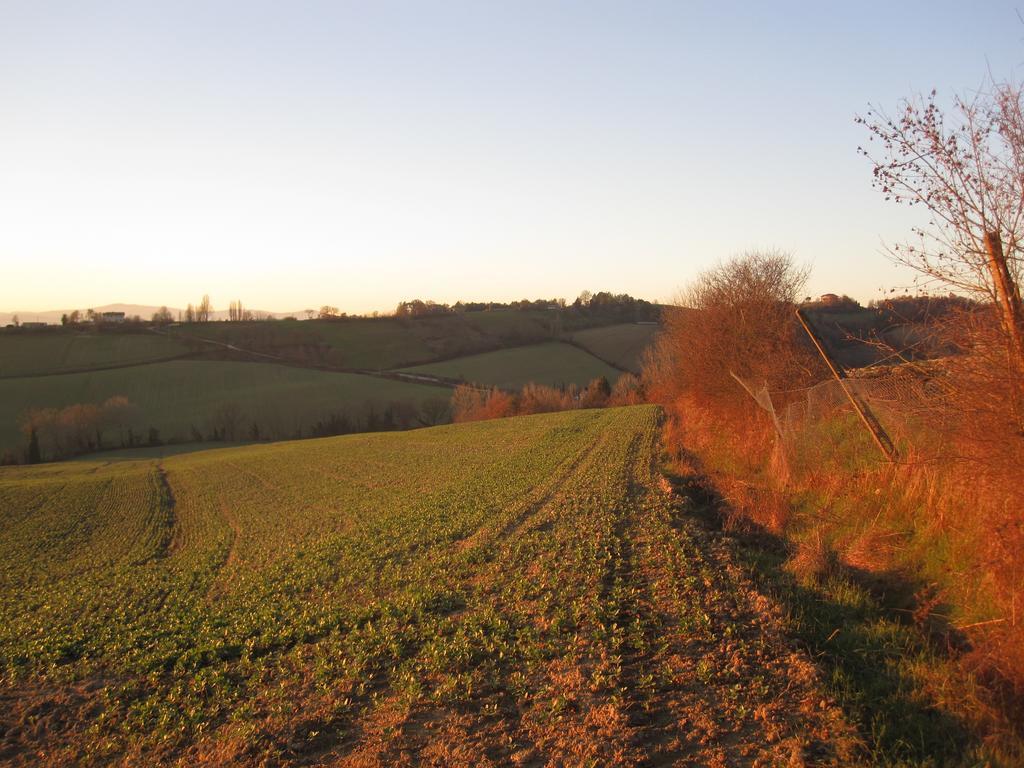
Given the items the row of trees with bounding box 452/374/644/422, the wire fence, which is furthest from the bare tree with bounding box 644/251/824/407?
the row of trees with bounding box 452/374/644/422

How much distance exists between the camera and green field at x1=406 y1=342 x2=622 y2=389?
92.7 metres

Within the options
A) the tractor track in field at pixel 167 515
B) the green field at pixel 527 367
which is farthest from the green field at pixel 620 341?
the tractor track in field at pixel 167 515

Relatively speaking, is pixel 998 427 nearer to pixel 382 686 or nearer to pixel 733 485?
pixel 382 686

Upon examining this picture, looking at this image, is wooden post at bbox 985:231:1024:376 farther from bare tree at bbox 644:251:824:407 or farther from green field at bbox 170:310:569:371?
green field at bbox 170:310:569:371

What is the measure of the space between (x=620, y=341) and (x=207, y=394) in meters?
58.2

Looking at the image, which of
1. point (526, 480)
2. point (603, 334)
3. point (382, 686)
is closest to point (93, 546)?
point (526, 480)

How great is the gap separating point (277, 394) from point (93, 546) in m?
64.4

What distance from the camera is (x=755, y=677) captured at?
736 cm

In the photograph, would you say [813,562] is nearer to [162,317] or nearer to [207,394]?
[207,394]

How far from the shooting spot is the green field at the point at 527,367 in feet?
304

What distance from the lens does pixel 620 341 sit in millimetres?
108375

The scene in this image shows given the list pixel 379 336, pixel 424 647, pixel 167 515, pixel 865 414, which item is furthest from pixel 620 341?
pixel 424 647

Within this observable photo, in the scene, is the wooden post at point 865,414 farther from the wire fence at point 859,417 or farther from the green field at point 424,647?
the green field at point 424,647

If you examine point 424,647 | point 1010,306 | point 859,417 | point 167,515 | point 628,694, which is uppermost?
point 1010,306
